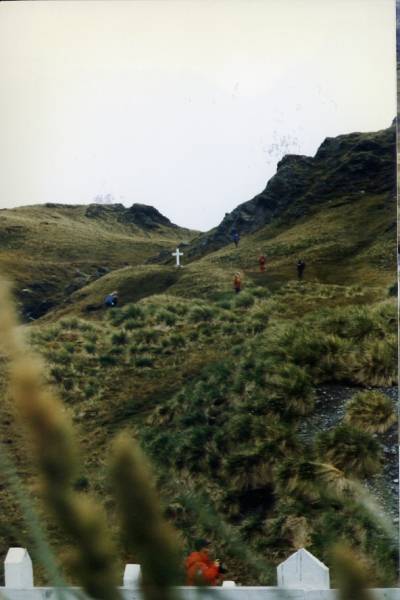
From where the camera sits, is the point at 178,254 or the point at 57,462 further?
the point at 178,254

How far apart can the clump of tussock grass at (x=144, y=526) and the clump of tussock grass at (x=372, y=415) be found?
400 centimetres

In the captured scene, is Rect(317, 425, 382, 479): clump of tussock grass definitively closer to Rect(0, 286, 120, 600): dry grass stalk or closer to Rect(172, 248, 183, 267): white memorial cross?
Rect(172, 248, 183, 267): white memorial cross

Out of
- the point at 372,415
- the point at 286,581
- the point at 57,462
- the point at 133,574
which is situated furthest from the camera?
the point at 372,415

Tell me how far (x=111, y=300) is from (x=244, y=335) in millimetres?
723

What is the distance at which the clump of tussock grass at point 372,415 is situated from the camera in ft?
14.3

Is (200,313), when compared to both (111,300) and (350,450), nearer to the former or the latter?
(111,300)

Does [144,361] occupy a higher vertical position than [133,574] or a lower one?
higher

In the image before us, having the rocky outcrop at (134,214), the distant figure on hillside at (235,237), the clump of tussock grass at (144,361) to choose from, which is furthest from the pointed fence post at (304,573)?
the rocky outcrop at (134,214)

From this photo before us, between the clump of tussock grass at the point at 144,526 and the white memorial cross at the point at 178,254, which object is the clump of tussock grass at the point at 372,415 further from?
the clump of tussock grass at the point at 144,526

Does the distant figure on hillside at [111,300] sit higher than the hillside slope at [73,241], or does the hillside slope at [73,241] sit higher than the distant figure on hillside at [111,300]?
the hillside slope at [73,241]

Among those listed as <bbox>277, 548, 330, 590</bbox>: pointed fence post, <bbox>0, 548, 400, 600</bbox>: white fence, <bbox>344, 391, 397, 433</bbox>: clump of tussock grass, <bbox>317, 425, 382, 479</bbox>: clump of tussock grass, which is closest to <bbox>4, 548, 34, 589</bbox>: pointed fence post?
<bbox>0, 548, 400, 600</bbox>: white fence

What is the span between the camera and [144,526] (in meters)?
0.43

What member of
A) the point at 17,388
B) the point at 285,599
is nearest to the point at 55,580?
the point at 17,388

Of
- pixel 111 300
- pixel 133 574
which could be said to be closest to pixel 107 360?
pixel 111 300
